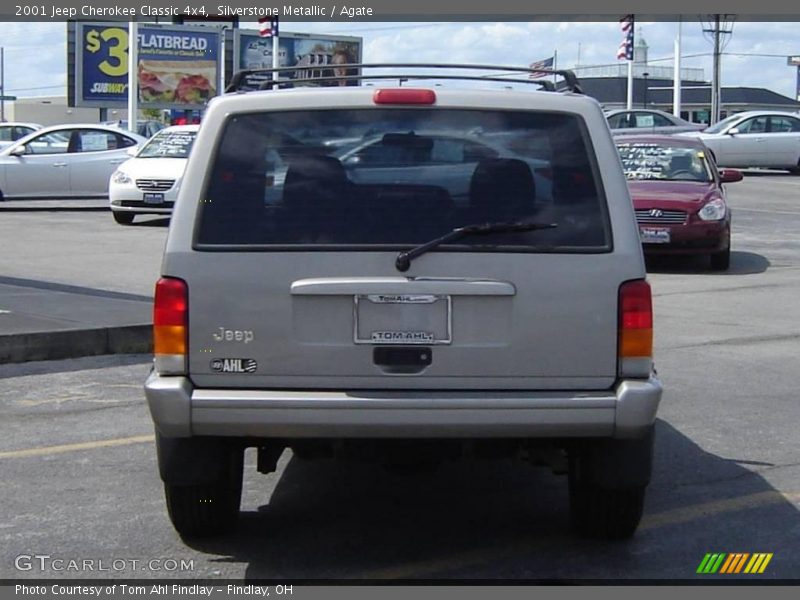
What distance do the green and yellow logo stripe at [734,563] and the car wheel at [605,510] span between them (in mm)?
333

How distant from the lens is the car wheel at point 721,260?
1611cm

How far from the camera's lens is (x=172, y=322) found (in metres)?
5.06

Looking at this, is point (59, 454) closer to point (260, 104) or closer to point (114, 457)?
point (114, 457)

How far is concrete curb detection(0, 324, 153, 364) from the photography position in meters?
9.64

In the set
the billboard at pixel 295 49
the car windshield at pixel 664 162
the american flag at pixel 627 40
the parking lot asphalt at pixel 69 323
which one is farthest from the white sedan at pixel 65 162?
the billboard at pixel 295 49

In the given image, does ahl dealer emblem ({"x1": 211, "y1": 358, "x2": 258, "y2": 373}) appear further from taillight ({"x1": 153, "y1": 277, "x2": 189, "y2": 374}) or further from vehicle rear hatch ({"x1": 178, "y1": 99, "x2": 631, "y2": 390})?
taillight ({"x1": 153, "y1": 277, "x2": 189, "y2": 374})

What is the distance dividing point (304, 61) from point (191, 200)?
205ft

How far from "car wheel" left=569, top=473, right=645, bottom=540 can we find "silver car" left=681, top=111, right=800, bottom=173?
2852cm

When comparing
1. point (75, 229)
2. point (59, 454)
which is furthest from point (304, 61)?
point (59, 454)

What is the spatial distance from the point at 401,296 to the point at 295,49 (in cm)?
6133

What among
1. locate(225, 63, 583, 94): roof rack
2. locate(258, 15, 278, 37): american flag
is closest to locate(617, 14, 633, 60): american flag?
locate(258, 15, 278, 37): american flag

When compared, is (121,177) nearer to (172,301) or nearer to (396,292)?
(172,301)

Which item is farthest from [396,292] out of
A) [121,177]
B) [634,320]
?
[121,177]

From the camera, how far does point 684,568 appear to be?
17.6ft
